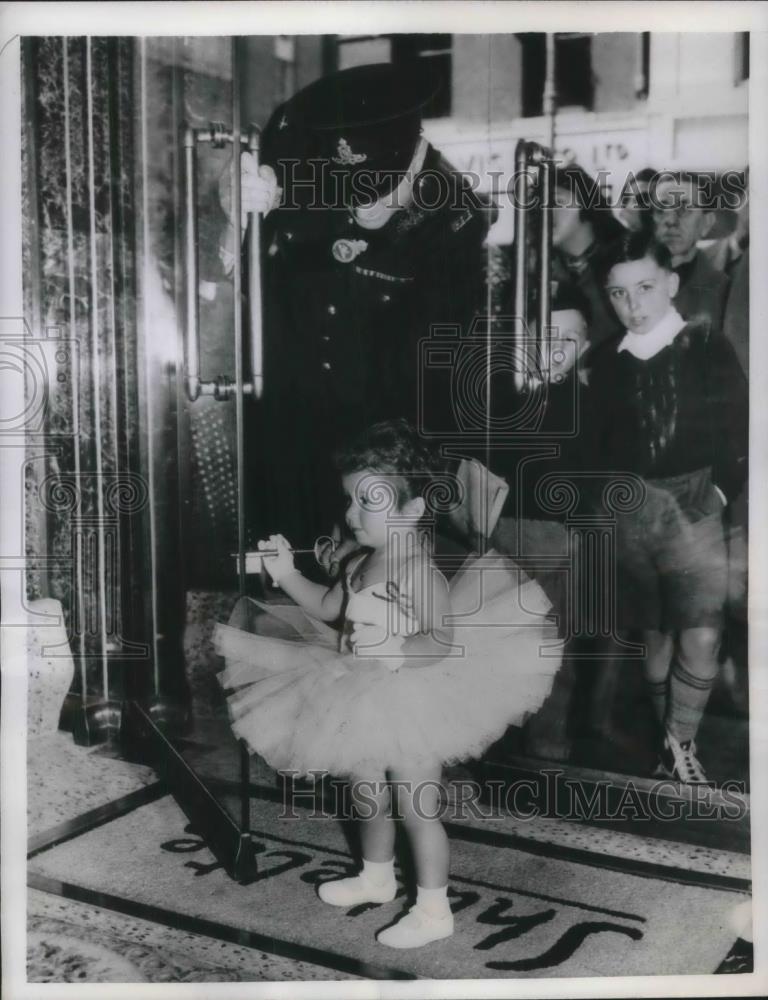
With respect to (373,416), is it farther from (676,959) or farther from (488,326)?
(676,959)

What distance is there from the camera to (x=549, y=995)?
5.31 ft

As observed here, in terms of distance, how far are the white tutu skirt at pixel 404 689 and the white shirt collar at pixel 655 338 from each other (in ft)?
1.45

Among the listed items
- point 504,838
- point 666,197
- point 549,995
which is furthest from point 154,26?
point 549,995


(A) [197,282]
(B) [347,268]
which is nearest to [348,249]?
(B) [347,268]

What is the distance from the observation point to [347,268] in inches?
66.6

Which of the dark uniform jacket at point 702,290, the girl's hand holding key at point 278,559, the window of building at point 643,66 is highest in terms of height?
the window of building at point 643,66

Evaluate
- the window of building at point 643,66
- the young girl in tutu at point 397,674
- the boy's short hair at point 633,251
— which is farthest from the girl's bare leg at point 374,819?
the window of building at point 643,66

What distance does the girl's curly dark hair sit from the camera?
168cm

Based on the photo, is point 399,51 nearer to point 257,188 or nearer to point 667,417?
point 257,188

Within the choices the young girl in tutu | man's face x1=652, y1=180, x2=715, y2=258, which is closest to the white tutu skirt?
the young girl in tutu

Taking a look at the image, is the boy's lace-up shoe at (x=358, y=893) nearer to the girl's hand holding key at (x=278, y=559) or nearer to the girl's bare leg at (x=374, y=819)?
the girl's bare leg at (x=374, y=819)

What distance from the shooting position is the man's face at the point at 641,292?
170cm

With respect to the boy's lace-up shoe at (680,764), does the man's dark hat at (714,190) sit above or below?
above

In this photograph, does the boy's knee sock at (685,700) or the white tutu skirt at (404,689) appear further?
the boy's knee sock at (685,700)
